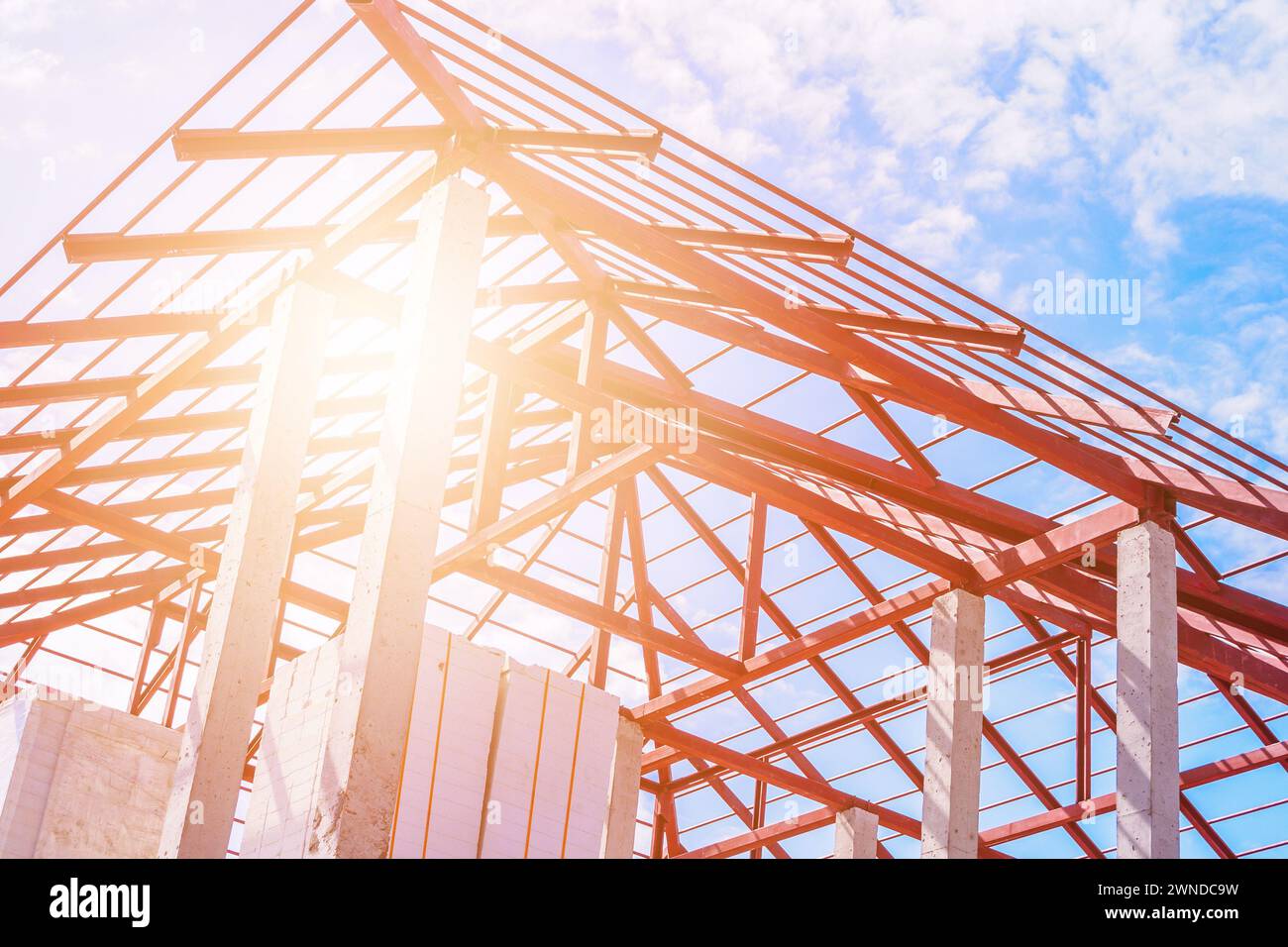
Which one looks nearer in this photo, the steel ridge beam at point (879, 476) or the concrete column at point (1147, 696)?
the concrete column at point (1147, 696)

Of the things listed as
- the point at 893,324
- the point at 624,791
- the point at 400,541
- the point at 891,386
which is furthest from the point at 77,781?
the point at 893,324

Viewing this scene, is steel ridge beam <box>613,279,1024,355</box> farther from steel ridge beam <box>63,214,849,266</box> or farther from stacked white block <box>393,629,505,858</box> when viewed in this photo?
stacked white block <box>393,629,505,858</box>

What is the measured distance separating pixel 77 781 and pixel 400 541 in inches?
423

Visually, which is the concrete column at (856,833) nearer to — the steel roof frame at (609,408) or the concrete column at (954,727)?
the steel roof frame at (609,408)

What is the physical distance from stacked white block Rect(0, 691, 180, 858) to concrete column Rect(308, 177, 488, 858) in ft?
32.8

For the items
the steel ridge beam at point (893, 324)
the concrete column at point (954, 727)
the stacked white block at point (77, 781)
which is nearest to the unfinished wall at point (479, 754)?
the concrete column at point (954, 727)

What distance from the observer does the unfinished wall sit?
13.8 metres

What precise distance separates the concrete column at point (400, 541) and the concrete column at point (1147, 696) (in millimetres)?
8714

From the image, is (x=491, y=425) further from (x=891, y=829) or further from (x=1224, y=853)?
(x=1224, y=853)

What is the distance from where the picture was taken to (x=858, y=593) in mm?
25359

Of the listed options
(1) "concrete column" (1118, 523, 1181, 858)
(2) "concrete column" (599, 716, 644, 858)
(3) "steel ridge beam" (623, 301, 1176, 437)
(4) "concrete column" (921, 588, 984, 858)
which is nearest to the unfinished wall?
(4) "concrete column" (921, 588, 984, 858)

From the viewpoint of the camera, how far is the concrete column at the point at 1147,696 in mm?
15695
